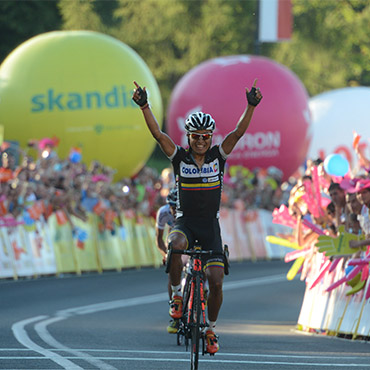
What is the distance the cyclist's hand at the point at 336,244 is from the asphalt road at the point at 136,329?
1007mm

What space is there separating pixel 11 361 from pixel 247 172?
67.3ft

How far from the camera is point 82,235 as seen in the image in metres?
22.6

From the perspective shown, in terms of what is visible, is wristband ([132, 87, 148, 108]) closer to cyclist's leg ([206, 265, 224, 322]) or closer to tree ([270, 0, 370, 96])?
cyclist's leg ([206, 265, 224, 322])

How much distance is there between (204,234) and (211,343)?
37.8 inches

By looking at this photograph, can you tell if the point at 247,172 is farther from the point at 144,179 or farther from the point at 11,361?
the point at 11,361

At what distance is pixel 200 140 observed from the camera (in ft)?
35.1

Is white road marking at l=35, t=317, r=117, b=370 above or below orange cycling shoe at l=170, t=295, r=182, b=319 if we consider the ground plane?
below

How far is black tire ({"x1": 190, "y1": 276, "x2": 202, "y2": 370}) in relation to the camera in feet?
32.8

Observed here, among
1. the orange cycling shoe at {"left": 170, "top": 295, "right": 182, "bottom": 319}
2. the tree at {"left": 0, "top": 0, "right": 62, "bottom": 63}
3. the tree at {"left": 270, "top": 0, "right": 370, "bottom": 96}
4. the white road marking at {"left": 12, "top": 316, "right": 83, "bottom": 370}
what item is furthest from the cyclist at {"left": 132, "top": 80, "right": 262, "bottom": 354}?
the tree at {"left": 270, "top": 0, "right": 370, "bottom": 96}

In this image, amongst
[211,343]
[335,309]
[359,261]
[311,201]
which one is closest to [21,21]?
[311,201]

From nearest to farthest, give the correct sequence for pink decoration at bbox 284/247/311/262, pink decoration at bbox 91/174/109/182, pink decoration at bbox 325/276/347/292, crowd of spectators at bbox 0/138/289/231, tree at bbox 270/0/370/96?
1. pink decoration at bbox 325/276/347/292
2. pink decoration at bbox 284/247/311/262
3. crowd of spectators at bbox 0/138/289/231
4. pink decoration at bbox 91/174/109/182
5. tree at bbox 270/0/370/96

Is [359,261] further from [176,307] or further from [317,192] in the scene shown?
[176,307]

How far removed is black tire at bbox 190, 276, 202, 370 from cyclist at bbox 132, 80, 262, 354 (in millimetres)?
192

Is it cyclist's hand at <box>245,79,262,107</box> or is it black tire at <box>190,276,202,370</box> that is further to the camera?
cyclist's hand at <box>245,79,262,107</box>
